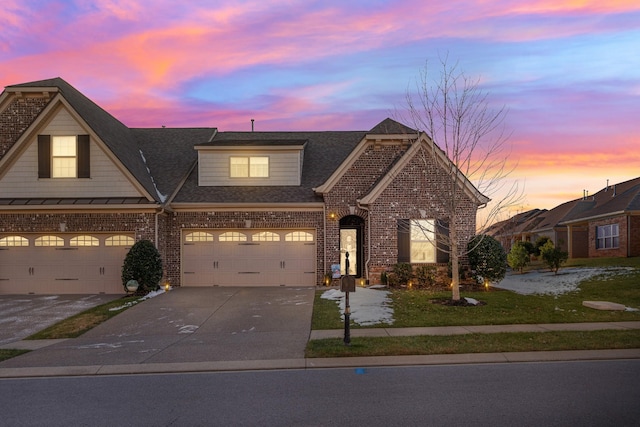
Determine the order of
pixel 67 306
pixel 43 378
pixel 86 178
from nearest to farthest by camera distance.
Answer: pixel 43 378
pixel 67 306
pixel 86 178

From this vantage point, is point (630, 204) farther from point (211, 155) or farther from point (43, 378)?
point (43, 378)

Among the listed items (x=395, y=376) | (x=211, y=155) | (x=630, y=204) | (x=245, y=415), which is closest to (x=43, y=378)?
(x=245, y=415)

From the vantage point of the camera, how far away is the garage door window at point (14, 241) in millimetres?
20266

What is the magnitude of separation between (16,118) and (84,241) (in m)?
6.41

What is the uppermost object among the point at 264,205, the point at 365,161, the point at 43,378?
the point at 365,161

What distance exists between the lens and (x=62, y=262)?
20.1 metres

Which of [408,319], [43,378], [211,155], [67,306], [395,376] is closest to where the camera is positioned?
[395,376]

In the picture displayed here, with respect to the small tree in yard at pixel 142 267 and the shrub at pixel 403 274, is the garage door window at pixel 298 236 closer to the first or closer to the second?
the shrub at pixel 403 274

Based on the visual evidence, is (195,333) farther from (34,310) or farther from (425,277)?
(425,277)

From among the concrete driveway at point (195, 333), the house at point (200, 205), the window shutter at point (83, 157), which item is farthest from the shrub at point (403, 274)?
the window shutter at point (83, 157)

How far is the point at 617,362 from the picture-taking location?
9.34 m

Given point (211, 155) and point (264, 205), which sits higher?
point (211, 155)

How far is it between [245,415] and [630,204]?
104 ft

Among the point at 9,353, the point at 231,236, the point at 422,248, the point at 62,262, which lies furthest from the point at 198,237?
the point at 9,353
